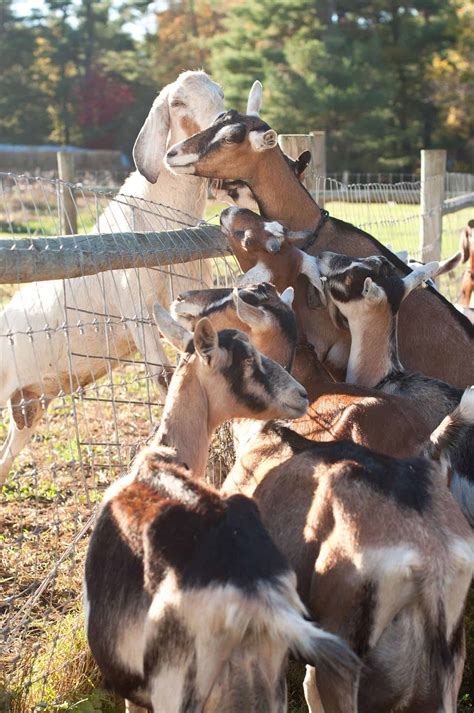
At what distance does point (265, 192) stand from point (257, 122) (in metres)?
0.37

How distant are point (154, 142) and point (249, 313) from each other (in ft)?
7.94

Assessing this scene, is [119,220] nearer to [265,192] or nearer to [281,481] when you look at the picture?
[265,192]

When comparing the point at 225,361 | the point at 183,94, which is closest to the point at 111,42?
the point at 183,94

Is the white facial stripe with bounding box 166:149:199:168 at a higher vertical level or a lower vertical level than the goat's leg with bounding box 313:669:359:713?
higher

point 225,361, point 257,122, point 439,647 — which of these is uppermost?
point 257,122

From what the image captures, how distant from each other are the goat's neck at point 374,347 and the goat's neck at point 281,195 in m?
0.95

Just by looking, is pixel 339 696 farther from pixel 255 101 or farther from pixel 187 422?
pixel 255 101

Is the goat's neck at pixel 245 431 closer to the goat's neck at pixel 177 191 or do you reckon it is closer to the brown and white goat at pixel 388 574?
the brown and white goat at pixel 388 574

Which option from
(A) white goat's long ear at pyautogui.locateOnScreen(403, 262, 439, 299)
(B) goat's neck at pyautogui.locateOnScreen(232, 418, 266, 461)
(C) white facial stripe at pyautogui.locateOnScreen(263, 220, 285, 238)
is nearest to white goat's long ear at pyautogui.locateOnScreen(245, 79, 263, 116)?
(C) white facial stripe at pyautogui.locateOnScreen(263, 220, 285, 238)

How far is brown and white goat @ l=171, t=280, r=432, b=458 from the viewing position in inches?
153

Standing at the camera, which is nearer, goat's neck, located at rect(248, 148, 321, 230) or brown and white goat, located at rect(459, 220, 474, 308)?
goat's neck, located at rect(248, 148, 321, 230)

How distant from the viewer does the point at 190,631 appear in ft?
8.87

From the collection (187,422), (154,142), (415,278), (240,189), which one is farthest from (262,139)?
(187,422)

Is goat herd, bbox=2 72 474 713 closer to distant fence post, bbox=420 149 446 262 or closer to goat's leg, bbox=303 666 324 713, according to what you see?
goat's leg, bbox=303 666 324 713
